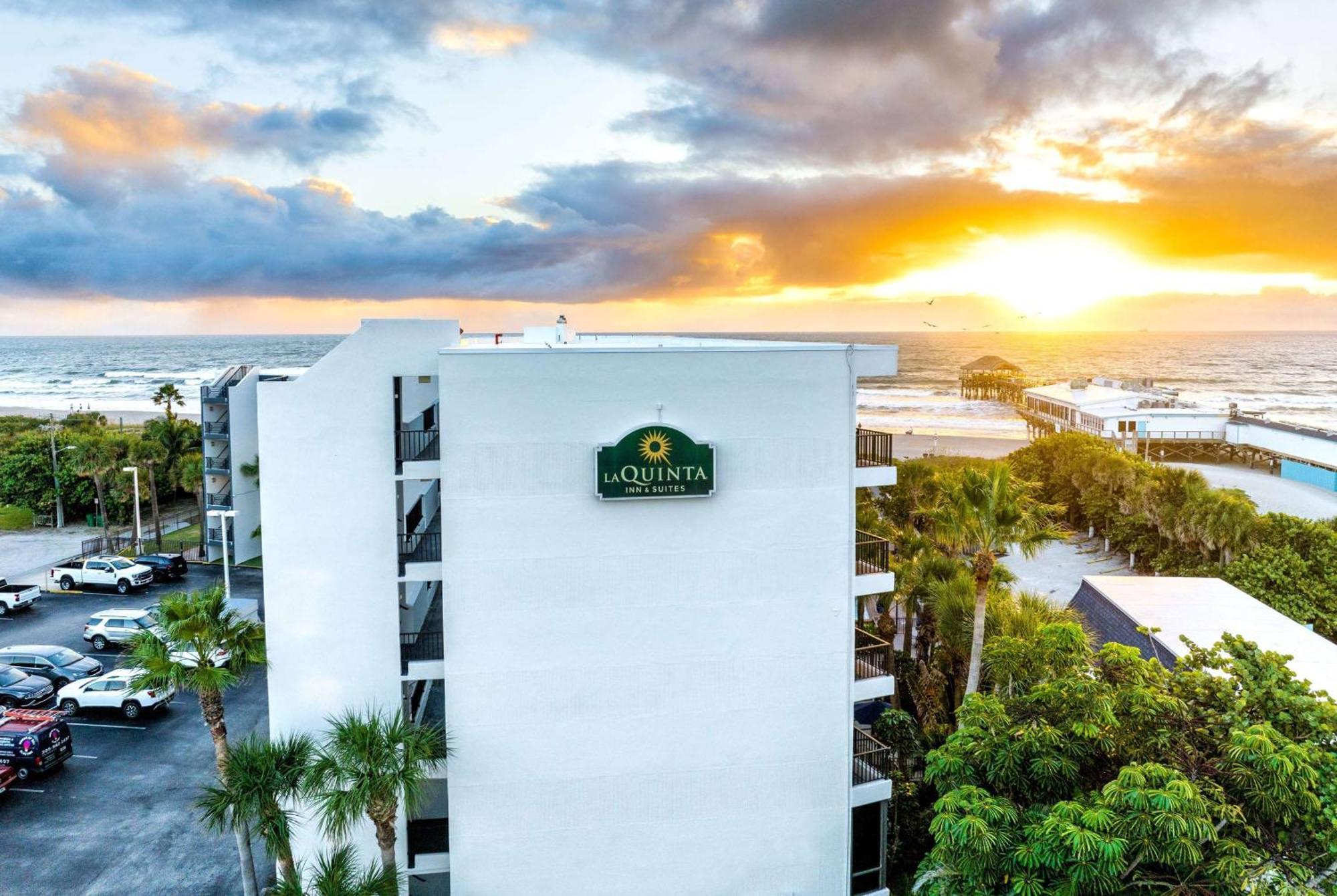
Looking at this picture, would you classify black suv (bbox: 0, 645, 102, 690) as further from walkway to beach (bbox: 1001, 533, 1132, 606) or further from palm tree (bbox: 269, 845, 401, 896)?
walkway to beach (bbox: 1001, 533, 1132, 606)

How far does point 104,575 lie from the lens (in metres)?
35.3

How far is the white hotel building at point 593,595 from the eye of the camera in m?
13.6

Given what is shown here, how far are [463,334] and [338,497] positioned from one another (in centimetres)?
794

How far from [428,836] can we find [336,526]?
6.33 meters

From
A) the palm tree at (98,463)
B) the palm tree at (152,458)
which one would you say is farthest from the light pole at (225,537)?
the palm tree at (98,463)

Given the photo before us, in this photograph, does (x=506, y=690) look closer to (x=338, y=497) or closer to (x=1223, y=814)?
(x=338, y=497)

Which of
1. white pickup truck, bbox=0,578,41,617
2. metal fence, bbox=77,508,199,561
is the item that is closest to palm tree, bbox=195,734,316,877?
white pickup truck, bbox=0,578,41,617

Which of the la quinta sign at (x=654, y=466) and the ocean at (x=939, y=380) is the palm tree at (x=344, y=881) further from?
the ocean at (x=939, y=380)

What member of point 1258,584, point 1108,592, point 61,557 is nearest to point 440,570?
point 1108,592

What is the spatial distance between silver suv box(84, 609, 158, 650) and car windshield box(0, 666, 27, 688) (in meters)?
3.92

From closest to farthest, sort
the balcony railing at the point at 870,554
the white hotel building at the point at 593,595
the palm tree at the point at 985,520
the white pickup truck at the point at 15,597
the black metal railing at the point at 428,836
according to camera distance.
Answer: the white hotel building at the point at 593,595, the black metal railing at the point at 428,836, the balcony railing at the point at 870,554, the palm tree at the point at 985,520, the white pickup truck at the point at 15,597

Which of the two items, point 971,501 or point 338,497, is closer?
point 338,497

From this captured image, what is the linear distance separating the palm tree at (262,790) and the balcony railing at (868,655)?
1045 cm

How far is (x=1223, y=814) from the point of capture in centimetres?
1055
